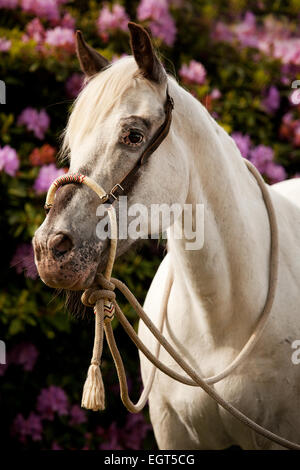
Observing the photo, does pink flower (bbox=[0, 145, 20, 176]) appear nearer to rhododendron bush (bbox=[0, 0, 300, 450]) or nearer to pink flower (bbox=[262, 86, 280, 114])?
rhododendron bush (bbox=[0, 0, 300, 450])

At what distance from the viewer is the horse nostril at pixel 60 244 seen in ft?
5.42

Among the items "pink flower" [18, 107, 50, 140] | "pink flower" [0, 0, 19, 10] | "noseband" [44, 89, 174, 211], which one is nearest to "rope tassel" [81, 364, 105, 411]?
"noseband" [44, 89, 174, 211]

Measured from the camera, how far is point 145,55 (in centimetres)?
185

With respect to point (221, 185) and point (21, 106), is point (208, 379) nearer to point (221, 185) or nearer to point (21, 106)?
point (221, 185)

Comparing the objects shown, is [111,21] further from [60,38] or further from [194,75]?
[194,75]

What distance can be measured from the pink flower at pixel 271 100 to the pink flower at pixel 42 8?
4.53 feet

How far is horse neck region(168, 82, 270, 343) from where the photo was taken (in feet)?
6.63

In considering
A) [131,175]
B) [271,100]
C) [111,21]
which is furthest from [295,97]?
[131,175]

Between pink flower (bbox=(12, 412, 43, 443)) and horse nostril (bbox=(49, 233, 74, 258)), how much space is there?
191 cm

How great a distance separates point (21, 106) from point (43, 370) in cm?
143

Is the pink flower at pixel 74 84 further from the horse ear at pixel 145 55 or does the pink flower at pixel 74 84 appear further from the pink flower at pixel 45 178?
the horse ear at pixel 145 55

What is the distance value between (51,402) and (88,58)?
187 centimetres

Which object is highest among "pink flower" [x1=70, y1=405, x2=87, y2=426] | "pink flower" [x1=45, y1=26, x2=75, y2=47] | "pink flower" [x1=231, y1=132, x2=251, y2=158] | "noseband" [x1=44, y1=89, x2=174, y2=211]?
"noseband" [x1=44, y1=89, x2=174, y2=211]

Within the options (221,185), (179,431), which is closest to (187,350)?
(179,431)
